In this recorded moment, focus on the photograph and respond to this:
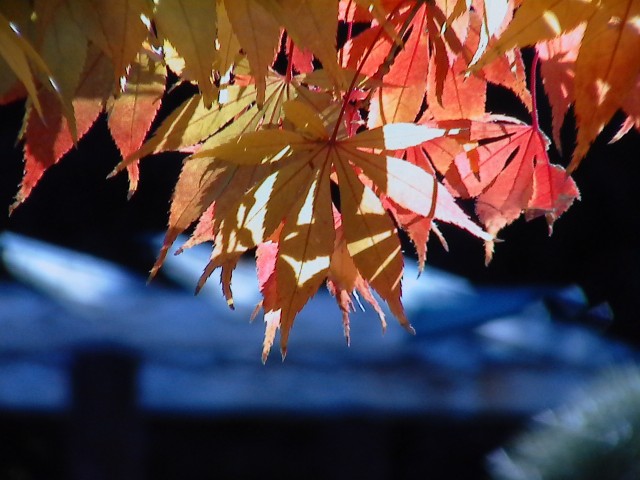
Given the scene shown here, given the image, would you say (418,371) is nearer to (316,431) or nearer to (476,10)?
(316,431)

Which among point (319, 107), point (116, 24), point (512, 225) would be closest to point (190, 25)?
point (116, 24)

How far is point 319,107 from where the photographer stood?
0.62 m

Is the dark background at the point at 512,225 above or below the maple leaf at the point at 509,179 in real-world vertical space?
below

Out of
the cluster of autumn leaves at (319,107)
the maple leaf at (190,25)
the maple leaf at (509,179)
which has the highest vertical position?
the maple leaf at (190,25)

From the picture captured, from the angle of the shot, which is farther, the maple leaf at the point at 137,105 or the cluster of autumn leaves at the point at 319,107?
the maple leaf at the point at 137,105

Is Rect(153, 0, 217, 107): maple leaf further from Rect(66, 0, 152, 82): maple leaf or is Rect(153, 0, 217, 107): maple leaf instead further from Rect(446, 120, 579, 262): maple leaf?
Rect(446, 120, 579, 262): maple leaf

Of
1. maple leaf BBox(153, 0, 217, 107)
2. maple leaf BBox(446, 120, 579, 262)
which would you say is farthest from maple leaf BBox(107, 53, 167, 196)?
maple leaf BBox(446, 120, 579, 262)

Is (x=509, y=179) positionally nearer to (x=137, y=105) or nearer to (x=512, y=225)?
(x=137, y=105)

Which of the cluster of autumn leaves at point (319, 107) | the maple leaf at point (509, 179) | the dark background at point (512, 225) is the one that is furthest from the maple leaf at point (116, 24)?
the dark background at point (512, 225)

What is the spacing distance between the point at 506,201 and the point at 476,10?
129 mm

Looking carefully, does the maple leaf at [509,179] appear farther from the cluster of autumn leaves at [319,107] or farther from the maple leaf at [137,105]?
the maple leaf at [137,105]

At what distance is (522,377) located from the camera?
297 cm

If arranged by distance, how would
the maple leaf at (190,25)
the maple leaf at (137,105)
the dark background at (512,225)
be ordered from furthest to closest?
the dark background at (512,225), the maple leaf at (137,105), the maple leaf at (190,25)

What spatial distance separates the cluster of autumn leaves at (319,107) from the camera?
0.48 metres
